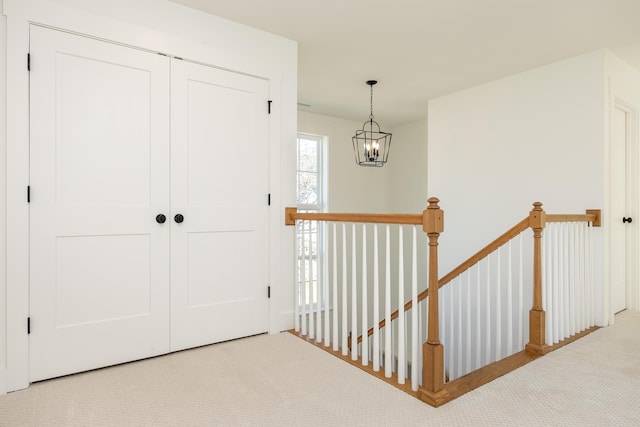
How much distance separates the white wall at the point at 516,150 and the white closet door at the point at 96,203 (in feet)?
9.85

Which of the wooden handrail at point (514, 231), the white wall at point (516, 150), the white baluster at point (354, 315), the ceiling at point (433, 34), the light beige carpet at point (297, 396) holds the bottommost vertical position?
the light beige carpet at point (297, 396)

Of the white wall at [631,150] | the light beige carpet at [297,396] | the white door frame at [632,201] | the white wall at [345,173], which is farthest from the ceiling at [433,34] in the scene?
the light beige carpet at [297,396]

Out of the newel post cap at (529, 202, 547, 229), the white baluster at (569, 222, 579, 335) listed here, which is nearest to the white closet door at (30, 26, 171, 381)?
the newel post cap at (529, 202, 547, 229)

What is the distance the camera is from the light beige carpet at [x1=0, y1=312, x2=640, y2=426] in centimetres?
163

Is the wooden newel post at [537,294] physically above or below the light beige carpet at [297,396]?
above

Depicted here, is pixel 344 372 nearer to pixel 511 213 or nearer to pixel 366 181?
pixel 511 213

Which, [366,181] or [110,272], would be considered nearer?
[110,272]

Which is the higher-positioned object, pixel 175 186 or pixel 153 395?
pixel 175 186

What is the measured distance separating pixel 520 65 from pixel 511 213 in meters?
1.33

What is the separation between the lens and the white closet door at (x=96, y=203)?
2004 millimetres

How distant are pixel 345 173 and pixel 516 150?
236 cm

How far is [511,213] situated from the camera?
364 cm

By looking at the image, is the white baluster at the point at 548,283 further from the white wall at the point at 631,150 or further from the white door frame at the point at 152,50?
the white door frame at the point at 152,50

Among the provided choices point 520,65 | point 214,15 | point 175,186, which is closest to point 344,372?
point 175,186
